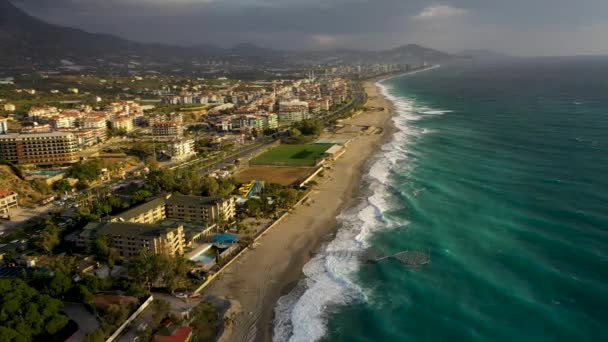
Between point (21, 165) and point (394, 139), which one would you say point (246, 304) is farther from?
point (394, 139)

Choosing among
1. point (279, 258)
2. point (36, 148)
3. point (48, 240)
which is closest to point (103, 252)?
point (48, 240)

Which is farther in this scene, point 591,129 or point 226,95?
point 226,95

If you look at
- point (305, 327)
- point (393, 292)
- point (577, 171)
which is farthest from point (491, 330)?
point (577, 171)

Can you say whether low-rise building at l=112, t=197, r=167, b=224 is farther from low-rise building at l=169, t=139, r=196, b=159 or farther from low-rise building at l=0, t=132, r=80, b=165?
low-rise building at l=0, t=132, r=80, b=165

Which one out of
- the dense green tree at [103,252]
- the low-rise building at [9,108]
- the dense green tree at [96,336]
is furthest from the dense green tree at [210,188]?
the low-rise building at [9,108]

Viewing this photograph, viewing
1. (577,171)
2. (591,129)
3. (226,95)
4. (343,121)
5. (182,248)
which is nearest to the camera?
(182,248)

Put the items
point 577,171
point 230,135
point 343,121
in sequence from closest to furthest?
point 577,171 < point 230,135 < point 343,121

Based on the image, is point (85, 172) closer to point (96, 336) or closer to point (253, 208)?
point (253, 208)
